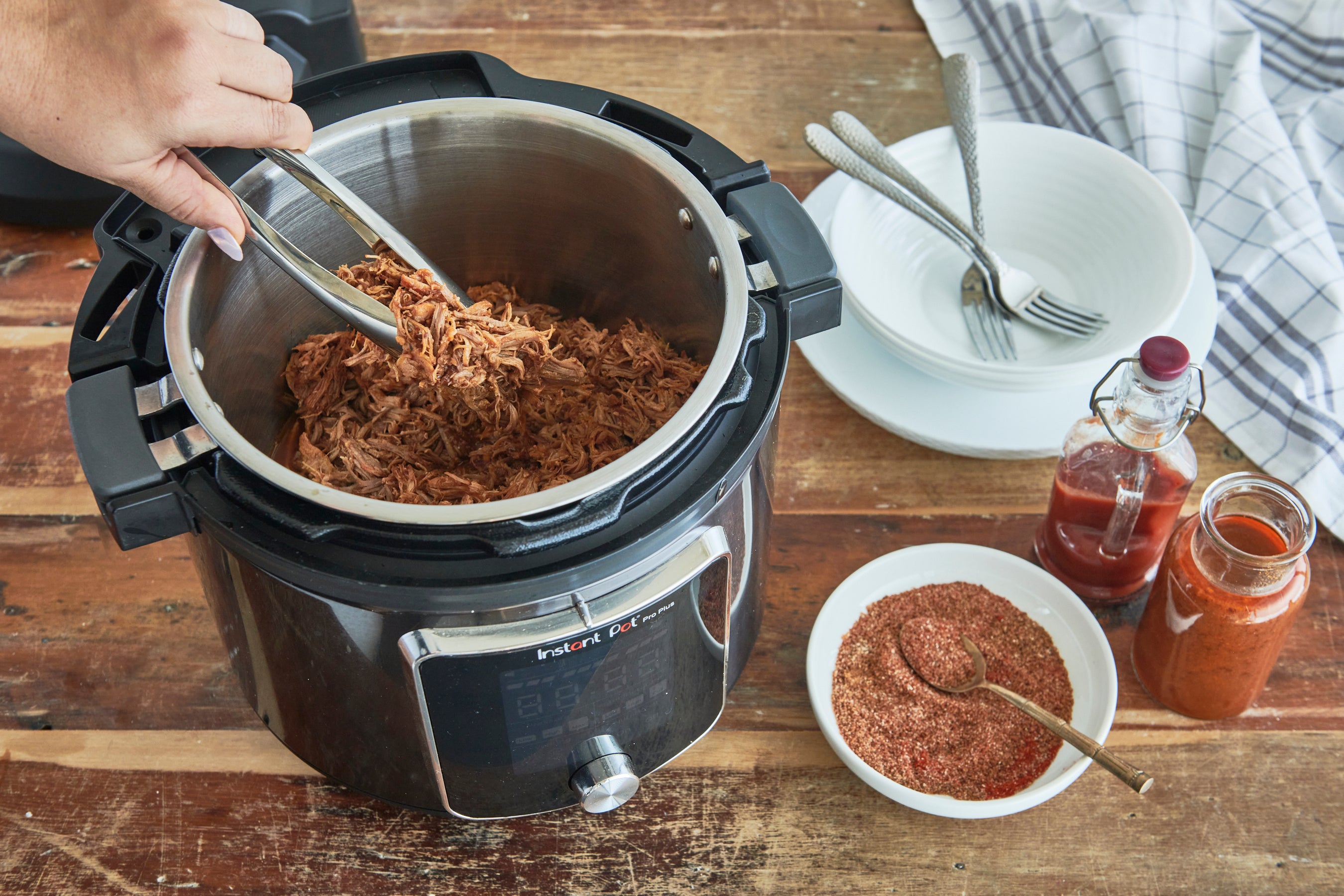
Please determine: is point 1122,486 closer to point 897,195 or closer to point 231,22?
point 897,195

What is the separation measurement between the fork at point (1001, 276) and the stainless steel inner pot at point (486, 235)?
0.40 m

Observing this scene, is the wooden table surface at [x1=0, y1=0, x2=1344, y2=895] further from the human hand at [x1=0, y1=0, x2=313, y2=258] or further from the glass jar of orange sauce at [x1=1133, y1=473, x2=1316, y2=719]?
the human hand at [x1=0, y1=0, x2=313, y2=258]

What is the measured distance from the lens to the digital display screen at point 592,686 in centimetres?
82

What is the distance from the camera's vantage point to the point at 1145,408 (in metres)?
1.01

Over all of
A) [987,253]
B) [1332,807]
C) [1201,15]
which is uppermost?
[1201,15]

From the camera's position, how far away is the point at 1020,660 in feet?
3.59

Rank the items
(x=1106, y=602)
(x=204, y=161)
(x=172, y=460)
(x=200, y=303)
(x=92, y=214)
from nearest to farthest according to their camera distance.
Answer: (x=172, y=460)
(x=200, y=303)
(x=204, y=161)
(x=1106, y=602)
(x=92, y=214)

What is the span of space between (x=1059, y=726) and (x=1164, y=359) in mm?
341

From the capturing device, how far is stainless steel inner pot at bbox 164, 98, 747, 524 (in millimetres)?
921

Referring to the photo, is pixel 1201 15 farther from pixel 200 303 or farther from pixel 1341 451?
pixel 200 303

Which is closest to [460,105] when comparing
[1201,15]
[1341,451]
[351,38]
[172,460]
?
[172,460]

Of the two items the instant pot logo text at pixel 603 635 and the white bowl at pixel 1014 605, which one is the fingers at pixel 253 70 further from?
the white bowl at pixel 1014 605

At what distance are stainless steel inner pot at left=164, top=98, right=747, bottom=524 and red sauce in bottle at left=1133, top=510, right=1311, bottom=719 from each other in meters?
0.49

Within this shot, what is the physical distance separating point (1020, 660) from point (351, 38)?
1.16 meters
